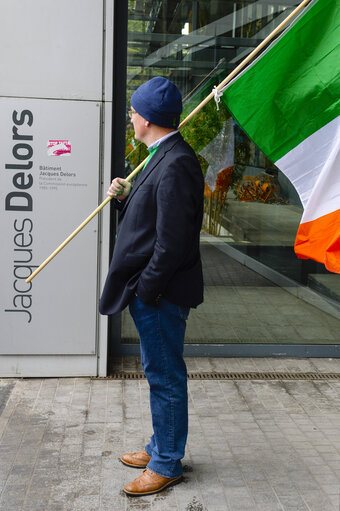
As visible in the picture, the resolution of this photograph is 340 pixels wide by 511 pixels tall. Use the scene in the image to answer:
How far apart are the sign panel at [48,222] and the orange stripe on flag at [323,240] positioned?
2046 millimetres

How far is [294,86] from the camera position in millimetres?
4125

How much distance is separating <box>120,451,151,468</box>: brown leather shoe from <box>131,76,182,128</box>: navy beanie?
194 cm

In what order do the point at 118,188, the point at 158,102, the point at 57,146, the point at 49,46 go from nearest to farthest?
the point at 158,102, the point at 118,188, the point at 49,46, the point at 57,146

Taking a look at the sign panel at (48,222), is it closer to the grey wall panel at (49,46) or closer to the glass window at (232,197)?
the grey wall panel at (49,46)

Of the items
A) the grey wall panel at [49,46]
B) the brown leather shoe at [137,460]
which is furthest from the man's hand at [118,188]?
the grey wall panel at [49,46]

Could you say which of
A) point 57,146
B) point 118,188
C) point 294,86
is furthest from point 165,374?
point 57,146

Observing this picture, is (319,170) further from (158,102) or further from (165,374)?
(165,374)

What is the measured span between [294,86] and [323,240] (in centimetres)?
91

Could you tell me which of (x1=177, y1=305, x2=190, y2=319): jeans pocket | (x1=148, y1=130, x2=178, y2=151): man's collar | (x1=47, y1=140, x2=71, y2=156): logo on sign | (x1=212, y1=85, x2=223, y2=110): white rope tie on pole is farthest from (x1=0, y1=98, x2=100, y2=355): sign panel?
(x1=177, y1=305, x2=190, y2=319): jeans pocket

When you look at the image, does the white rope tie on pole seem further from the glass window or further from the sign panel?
the glass window

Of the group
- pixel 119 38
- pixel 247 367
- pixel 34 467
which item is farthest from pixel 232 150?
pixel 34 467

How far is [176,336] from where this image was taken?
12.7 feet

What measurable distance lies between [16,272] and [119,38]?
6.85 feet

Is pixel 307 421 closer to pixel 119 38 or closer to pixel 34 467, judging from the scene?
pixel 34 467
